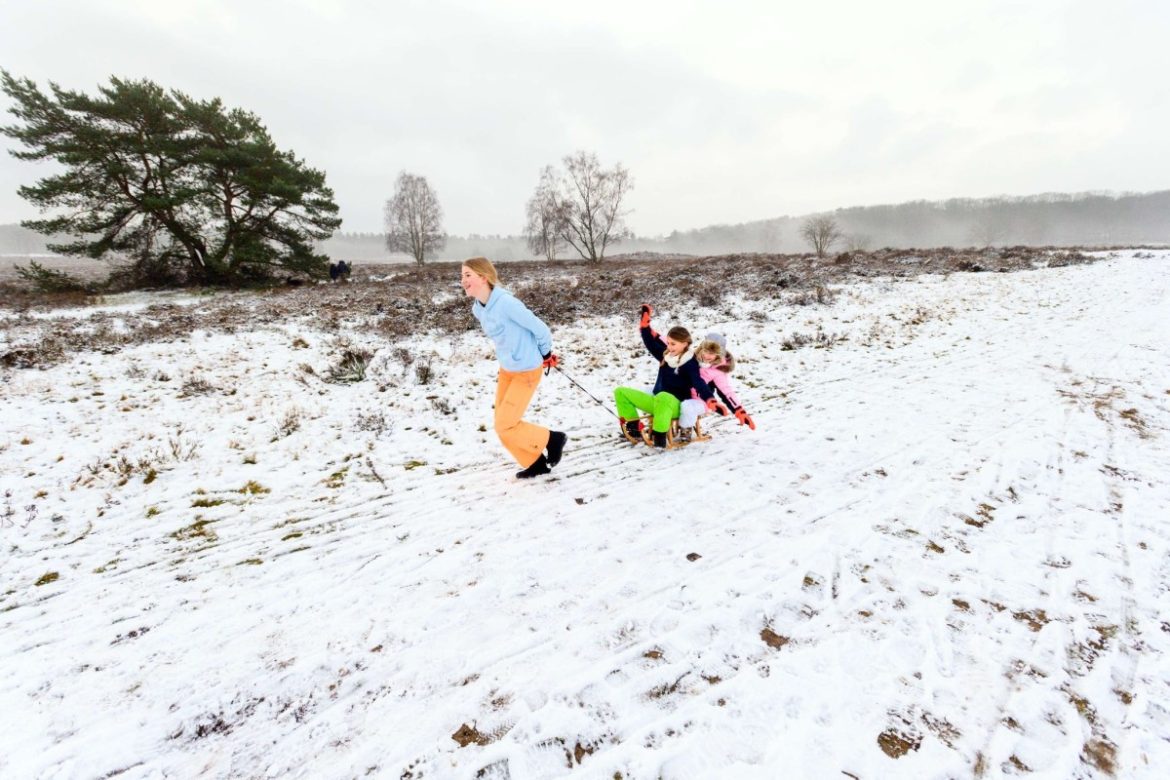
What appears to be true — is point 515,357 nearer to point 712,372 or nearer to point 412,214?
point 712,372

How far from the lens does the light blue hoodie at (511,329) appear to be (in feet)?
14.1

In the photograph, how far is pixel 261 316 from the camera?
14.0m

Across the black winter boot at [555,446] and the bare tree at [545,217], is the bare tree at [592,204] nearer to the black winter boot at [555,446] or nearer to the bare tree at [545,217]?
the bare tree at [545,217]

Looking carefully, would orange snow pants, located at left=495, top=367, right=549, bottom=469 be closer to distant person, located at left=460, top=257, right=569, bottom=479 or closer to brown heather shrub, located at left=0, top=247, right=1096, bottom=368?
distant person, located at left=460, top=257, right=569, bottom=479

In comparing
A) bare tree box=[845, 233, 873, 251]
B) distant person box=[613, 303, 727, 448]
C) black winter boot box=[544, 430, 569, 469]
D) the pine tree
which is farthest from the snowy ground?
bare tree box=[845, 233, 873, 251]

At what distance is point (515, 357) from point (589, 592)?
229cm

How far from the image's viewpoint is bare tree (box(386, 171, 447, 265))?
1820 inches

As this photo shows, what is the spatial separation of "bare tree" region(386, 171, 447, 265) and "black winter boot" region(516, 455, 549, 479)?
46646mm

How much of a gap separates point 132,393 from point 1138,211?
243579 millimetres

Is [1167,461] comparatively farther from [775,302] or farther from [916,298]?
[916,298]

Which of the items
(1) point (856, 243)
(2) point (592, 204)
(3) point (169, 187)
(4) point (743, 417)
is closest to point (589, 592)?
(4) point (743, 417)

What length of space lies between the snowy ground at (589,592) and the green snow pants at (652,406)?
0.44 metres

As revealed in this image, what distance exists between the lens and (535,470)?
4.90m

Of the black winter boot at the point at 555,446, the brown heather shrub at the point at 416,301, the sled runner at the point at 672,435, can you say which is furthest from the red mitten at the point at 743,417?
the brown heather shrub at the point at 416,301
